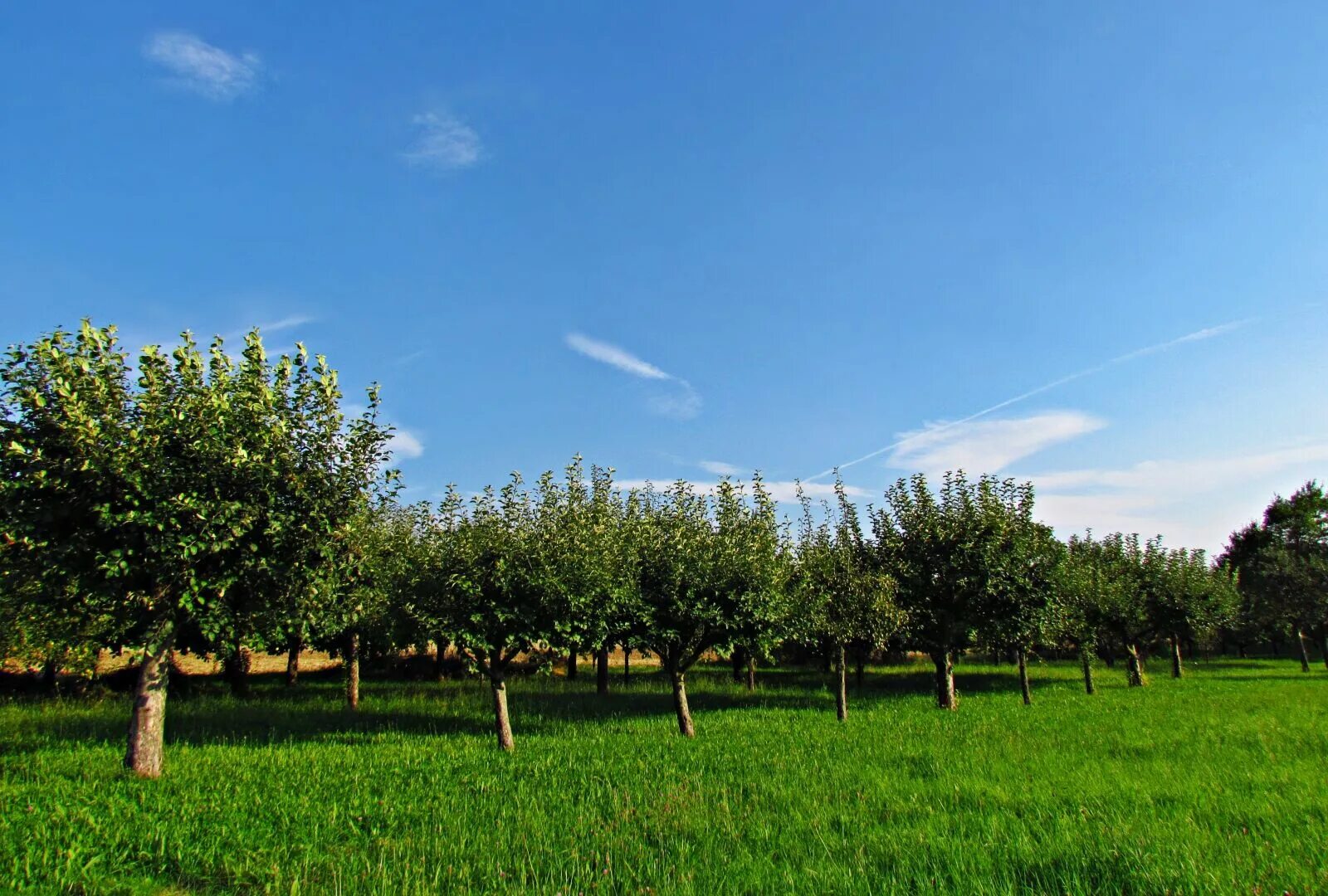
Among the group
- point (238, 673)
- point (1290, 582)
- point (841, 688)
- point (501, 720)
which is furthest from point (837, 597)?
point (1290, 582)

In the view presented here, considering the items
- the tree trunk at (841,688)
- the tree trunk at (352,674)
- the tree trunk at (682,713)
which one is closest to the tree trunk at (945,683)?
the tree trunk at (841,688)

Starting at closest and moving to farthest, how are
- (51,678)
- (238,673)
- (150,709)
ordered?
1. (150,709)
2. (51,678)
3. (238,673)

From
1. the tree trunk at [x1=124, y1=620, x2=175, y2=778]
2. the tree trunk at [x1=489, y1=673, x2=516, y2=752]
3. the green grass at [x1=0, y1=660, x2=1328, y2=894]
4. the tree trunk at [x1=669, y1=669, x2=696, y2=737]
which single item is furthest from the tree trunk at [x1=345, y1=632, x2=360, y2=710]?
the tree trunk at [x1=124, y1=620, x2=175, y2=778]

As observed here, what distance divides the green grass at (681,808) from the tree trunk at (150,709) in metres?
0.59

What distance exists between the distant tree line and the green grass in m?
3.16

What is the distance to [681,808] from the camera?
12.5 meters

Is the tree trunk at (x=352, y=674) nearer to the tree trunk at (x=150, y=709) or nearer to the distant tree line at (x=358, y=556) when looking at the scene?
the distant tree line at (x=358, y=556)

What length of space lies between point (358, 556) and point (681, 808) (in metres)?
12.2

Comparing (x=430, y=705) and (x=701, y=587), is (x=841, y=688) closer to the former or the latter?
(x=701, y=587)

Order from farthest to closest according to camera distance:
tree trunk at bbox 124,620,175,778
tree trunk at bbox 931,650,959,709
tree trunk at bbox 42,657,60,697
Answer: tree trunk at bbox 42,657,60,697, tree trunk at bbox 931,650,959,709, tree trunk at bbox 124,620,175,778

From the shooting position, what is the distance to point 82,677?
38.0 metres

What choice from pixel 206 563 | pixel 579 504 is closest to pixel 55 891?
pixel 206 563

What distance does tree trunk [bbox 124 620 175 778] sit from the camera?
1600 centimetres

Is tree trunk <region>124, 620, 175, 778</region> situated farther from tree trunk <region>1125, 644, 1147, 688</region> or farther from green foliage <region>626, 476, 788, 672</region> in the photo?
→ tree trunk <region>1125, 644, 1147, 688</region>
